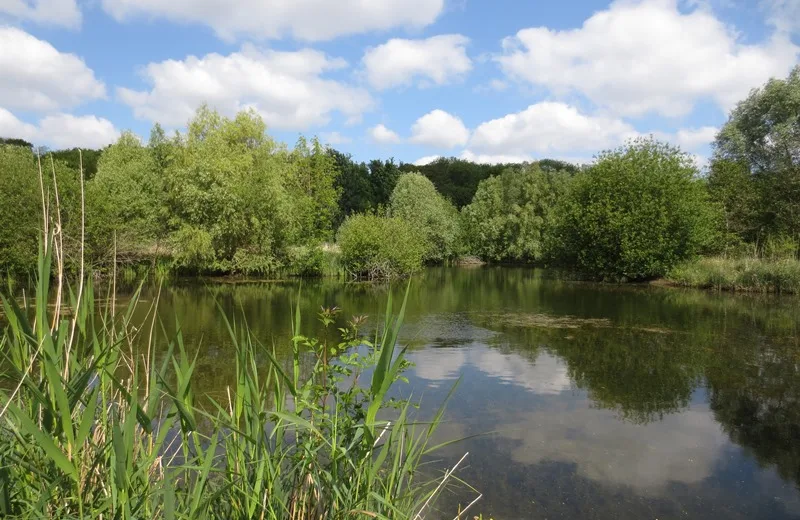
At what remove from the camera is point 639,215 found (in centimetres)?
2558

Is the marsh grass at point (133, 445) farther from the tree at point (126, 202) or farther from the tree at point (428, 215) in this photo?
the tree at point (428, 215)

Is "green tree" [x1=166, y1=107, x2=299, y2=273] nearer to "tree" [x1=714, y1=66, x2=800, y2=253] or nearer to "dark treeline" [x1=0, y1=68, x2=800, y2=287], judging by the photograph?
"dark treeline" [x1=0, y1=68, x2=800, y2=287]

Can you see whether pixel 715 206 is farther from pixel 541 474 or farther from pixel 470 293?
pixel 541 474

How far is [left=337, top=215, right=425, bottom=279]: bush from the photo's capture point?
27.2 metres

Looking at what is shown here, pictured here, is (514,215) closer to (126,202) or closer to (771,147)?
(771,147)

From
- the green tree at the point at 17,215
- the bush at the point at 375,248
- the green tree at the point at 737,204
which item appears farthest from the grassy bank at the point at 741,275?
the green tree at the point at 17,215

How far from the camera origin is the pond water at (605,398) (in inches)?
196

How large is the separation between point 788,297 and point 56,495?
22.4 meters

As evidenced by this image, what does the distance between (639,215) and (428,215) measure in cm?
1738

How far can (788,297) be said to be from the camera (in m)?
19.2

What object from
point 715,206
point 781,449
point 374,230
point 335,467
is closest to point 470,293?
point 374,230

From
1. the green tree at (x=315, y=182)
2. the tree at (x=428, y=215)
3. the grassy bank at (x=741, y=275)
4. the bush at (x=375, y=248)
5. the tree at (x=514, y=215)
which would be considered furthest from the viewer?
the tree at (x=514, y=215)

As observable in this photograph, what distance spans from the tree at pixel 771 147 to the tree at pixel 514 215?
38.2 feet

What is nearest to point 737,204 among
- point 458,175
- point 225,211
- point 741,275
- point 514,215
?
point 741,275
